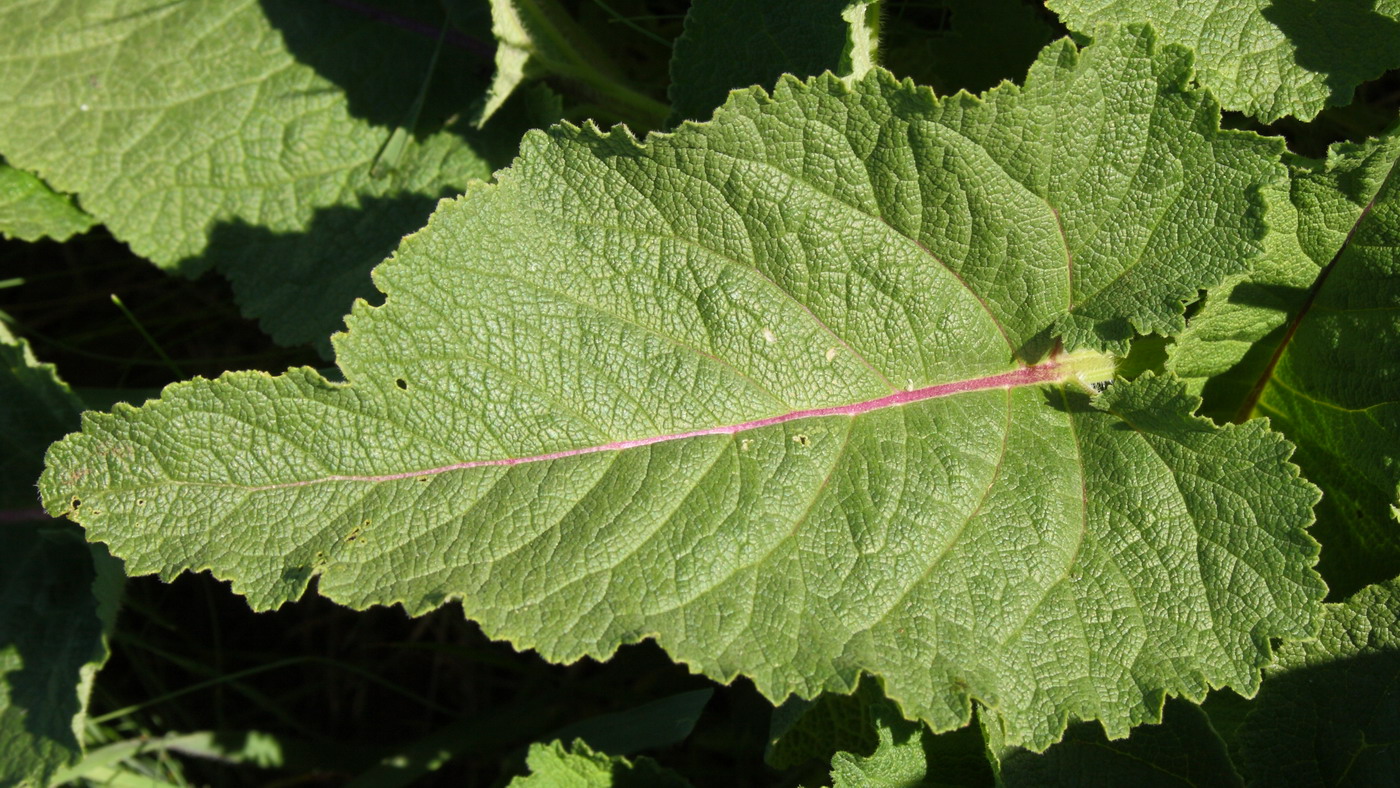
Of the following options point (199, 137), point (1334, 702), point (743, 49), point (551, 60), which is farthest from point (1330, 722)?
point (199, 137)

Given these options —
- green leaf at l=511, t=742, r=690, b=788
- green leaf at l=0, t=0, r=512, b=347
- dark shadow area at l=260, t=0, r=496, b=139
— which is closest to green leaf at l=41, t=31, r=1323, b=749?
green leaf at l=511, t=742, r=690, b=788

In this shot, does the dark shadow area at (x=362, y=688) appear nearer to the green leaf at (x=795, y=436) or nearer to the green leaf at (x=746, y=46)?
the green leaf at (x=795, y=436)

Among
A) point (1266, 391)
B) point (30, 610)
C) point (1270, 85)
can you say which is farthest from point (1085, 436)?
point (30, 610)

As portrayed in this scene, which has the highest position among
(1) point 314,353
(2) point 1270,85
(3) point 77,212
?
(2) point 1270,85

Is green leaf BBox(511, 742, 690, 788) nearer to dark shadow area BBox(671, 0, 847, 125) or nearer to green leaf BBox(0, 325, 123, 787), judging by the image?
green leaf BBox(0, 325, 123, 787)

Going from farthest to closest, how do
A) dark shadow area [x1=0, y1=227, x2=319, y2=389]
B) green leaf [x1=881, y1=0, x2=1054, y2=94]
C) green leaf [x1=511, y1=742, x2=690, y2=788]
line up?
dark shadow area [x1=0, y1=227, x2=319, y2=389], green leaf [x1=881, y1=0, x2=1054, y2=94], green leaf [x1=511, y1=742, x2=690, y2=788]

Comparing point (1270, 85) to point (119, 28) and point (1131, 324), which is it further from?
point (119, 28)

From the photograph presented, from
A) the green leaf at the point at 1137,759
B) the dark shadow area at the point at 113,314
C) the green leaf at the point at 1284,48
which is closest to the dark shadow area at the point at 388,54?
the dark shadow area at the point at 113,314

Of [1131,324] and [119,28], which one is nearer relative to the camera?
[1131,324]
